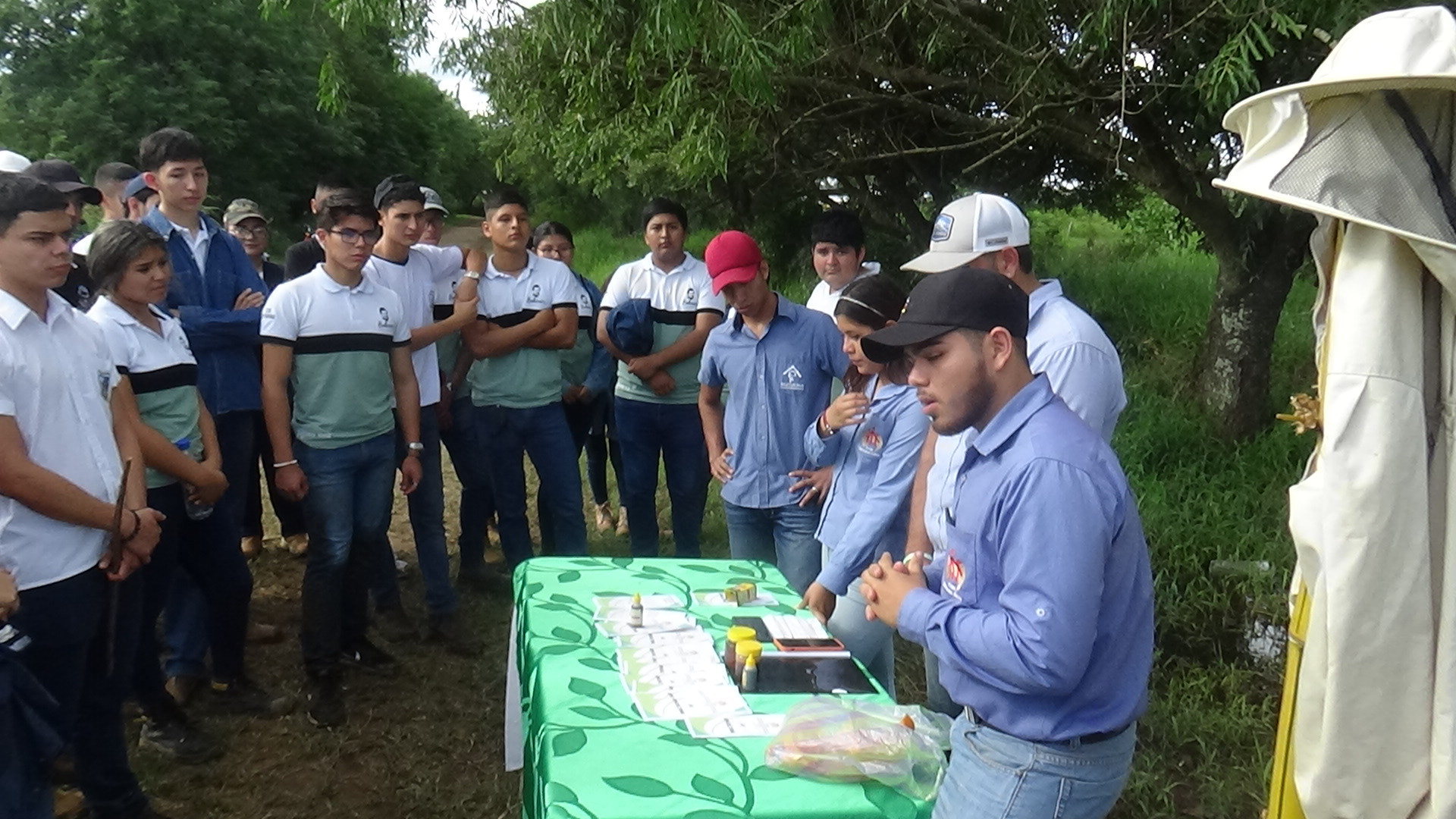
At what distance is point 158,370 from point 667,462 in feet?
7.15

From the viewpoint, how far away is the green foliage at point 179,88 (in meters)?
17.1

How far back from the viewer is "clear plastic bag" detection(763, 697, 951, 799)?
5.68 feet

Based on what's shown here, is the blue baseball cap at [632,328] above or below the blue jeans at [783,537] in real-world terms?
above

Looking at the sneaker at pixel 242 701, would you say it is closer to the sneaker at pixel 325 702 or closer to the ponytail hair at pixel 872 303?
the sneaker at pixel 325 702

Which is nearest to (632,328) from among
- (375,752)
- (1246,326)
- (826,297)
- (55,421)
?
(826,297)

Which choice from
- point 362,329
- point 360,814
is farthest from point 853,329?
point 360,814

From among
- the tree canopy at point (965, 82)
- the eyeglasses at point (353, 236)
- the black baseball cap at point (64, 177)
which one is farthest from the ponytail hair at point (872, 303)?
the black baseball cap at point (64, 177)

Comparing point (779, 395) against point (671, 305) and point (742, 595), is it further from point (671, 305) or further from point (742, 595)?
point (671, 305)

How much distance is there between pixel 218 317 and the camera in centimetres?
364

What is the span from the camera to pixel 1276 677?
405cm

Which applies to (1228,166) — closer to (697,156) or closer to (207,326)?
(697,156)

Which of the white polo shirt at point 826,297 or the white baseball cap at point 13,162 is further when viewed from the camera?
the white polo shirt at point 826,297

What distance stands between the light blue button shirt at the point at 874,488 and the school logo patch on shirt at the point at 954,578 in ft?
2.81

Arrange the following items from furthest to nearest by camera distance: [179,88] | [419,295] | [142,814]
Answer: [179,88] < [419,295] < [142,814]
